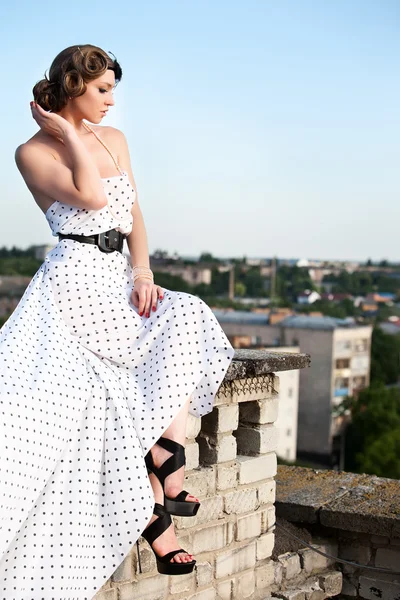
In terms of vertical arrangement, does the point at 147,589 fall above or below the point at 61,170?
below

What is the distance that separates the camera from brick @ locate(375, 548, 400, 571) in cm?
456

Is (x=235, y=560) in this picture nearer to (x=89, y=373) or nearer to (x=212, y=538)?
(x=212, y=538)

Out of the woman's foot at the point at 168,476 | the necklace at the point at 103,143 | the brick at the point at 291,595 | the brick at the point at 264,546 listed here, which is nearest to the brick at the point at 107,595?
the woman's foot at the point at 168,476

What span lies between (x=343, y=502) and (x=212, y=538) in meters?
1.26

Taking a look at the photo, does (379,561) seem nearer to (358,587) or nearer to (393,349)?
(358,587)

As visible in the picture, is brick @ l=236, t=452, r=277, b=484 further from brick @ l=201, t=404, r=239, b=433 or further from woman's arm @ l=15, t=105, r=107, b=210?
woman's arm @ l=15, t=105, r=107, b=210

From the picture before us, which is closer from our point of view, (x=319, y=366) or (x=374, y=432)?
(x=374, y=432)

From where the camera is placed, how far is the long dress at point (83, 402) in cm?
264

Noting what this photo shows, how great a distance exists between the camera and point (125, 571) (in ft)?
10.5

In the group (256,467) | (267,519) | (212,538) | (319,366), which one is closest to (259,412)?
(256,467)

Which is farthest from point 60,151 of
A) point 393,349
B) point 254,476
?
point 393,349

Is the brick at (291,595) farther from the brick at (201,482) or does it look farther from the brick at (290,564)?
A: the brick at (201,482)

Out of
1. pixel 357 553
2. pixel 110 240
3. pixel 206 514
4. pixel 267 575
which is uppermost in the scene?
pixel 110 240

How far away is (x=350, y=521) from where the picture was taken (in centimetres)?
451
